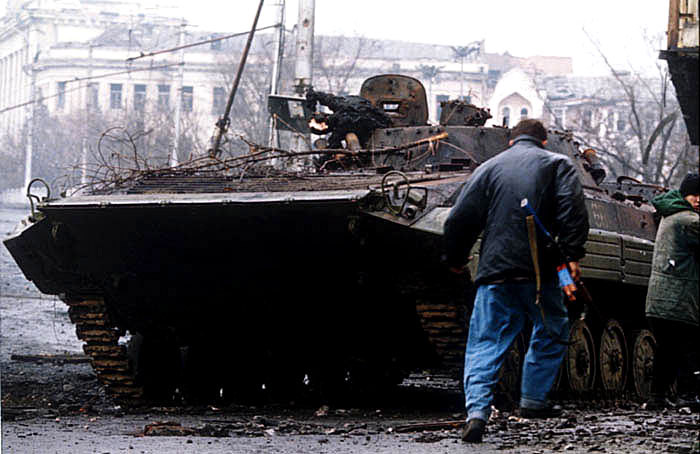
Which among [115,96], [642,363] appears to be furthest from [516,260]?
[115,96]

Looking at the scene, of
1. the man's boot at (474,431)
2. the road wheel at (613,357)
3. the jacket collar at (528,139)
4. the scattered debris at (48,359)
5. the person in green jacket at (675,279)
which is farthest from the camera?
the scattered debris at (48,359)

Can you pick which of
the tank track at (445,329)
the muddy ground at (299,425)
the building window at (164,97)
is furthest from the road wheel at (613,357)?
the building window at (164,97)

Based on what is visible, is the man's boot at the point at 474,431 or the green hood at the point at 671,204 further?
the green hood at the point at 671,204

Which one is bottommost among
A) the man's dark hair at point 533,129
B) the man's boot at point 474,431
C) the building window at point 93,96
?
the man's boot at point 474,431

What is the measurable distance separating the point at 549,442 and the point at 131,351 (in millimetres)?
4824

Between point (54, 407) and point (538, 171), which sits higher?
point (538, 171)

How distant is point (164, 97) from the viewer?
4969 centimetres

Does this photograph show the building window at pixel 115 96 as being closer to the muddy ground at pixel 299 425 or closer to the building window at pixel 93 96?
the building window at pixel 93 96

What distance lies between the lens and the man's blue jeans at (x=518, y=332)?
6.59 m

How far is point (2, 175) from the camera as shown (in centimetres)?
3781

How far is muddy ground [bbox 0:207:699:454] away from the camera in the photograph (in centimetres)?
646

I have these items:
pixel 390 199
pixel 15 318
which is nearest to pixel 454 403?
pixel 390 199

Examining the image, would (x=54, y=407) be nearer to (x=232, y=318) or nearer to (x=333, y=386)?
(x=232, y=318)

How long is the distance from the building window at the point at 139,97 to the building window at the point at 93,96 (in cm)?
137
